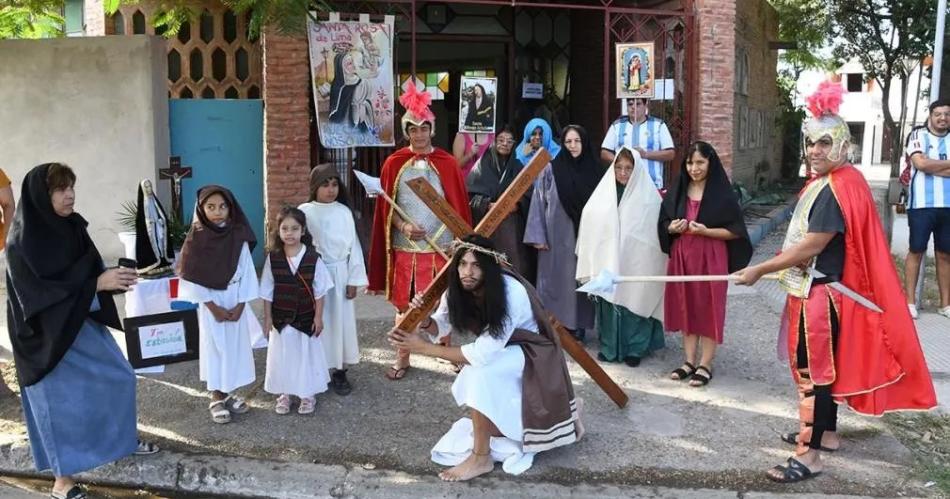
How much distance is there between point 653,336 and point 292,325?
2.61m

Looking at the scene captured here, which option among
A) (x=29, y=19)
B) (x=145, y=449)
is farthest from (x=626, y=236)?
(x=29, y=19)

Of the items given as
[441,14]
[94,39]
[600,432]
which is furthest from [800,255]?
[441,14]

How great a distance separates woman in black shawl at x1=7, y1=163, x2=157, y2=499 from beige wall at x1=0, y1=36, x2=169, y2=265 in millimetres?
4687

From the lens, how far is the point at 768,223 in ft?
40.6

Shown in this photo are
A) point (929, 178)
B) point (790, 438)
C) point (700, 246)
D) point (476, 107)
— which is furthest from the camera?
point (476, 107)

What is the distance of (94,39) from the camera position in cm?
849

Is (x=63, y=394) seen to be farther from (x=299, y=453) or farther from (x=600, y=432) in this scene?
(x=600, y=432)

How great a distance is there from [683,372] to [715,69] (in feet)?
17.2

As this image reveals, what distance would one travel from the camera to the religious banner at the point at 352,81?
8.50 meters

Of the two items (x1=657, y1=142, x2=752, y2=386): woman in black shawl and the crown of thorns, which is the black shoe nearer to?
the crown of thorns

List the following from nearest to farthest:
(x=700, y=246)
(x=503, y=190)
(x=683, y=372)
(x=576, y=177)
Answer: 1. (x=700, y=246)
2. (x=683, y=372)
3. (x=576, y=177)
4. (x=503, y=190)

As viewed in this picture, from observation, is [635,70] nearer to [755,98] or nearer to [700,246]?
[700,246]

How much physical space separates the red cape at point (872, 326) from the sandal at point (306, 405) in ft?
9.69

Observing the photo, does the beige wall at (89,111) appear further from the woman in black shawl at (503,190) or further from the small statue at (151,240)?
the woman in black shawl at (503,190)
